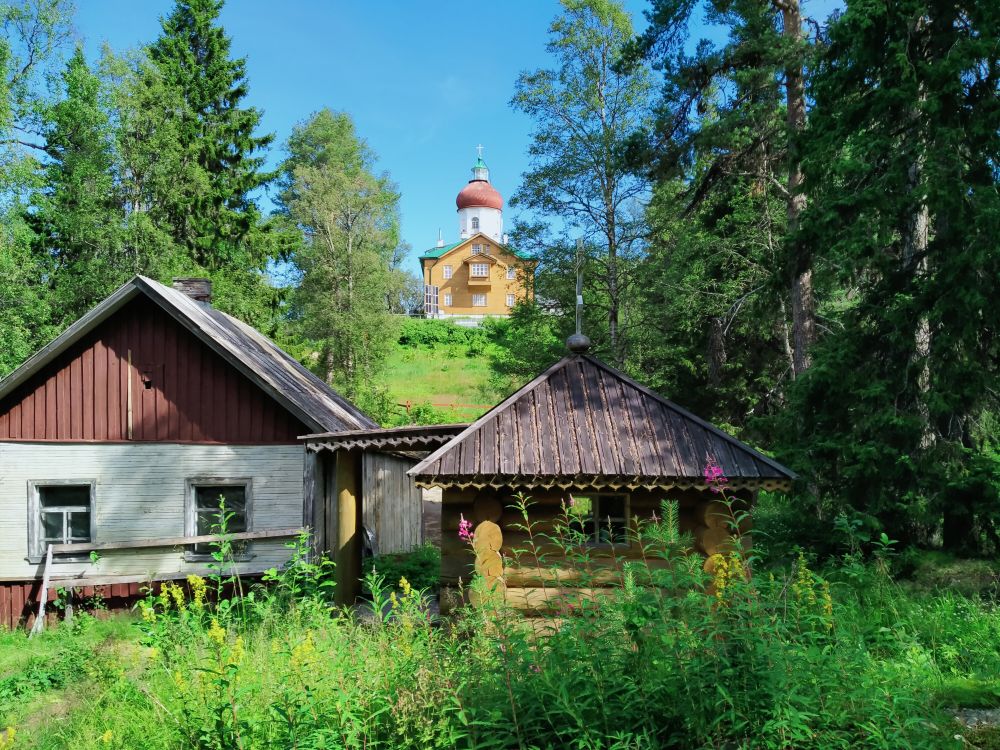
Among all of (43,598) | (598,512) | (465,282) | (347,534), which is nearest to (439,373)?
(465,282)

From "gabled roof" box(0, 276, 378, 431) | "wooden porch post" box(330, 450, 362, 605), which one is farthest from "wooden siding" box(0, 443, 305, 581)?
"gabled roof" box(0, 276, 378, 431)

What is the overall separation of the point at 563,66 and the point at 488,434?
48.5ft

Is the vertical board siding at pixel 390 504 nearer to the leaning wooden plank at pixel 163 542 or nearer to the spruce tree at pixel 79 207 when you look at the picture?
the leaning wooden plank at pixel 163 542

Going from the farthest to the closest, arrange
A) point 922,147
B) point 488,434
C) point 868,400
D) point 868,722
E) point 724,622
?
point 868,400, point 922,147, point 488,434, point 724,622, point 868,722

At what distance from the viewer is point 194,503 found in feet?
36.8

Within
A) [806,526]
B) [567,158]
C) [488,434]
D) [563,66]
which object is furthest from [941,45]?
[563,66]

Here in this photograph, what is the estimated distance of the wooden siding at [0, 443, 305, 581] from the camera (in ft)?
36.2

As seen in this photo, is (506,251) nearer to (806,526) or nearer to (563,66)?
(563,66)

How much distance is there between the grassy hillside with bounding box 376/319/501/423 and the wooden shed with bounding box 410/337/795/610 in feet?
57.3

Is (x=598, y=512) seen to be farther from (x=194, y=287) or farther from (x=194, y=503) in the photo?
(x=194, y=287)

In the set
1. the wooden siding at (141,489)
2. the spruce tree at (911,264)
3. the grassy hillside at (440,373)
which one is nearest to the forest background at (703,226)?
the spruce tree at (911,264)

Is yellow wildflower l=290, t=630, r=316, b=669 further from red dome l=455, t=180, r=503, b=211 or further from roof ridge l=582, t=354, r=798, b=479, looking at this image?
red dome l=455, t=180, r=503, b=211

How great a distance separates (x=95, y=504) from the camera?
11.2m

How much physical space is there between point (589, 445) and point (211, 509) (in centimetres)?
686
